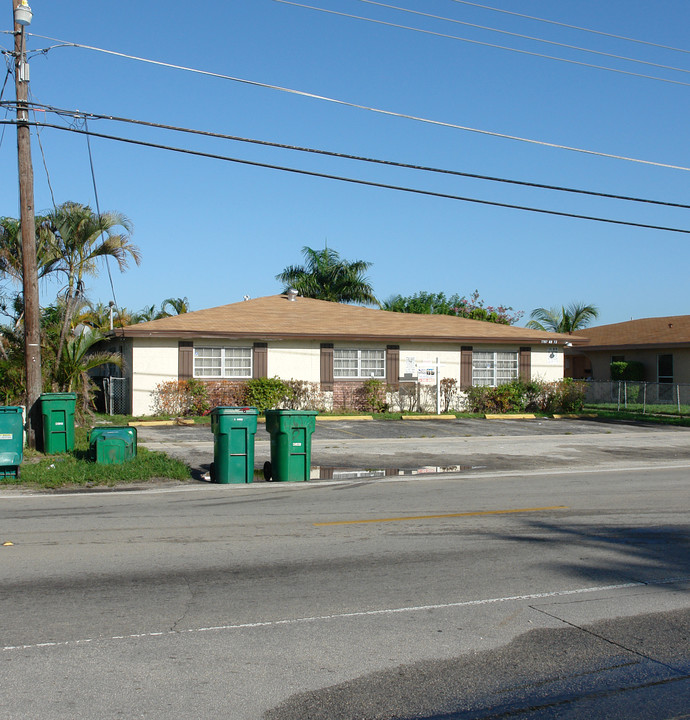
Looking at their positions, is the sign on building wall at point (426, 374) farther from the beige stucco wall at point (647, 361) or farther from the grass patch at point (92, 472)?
the grass patch at point (92, 472)

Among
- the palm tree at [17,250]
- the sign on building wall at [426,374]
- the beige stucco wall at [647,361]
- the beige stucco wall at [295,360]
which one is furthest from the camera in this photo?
the beige stucco wall at [647,361]

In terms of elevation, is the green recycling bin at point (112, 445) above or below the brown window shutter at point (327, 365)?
below

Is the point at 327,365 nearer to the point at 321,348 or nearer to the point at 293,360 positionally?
the point at 321,348

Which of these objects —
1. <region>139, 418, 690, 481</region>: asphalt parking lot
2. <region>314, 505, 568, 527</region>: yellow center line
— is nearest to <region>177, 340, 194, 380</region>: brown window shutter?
<region>139, 418, 690, 481</region>: asphalt parking lot

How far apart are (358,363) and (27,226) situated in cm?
1464

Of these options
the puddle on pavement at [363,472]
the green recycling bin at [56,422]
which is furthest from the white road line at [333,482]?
the green recycling bin at [56,422]

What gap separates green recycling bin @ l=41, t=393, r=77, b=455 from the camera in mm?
15859

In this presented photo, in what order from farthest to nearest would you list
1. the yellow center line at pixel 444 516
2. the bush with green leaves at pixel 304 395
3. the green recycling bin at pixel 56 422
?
the bush with green leaves at pixel 304 395
the green recycling bin at pixel 56 422
the yellow center line at pixel 444 516

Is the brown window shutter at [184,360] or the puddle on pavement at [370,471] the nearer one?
the puddle on pavement at [370,471]

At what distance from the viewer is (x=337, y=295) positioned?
148 feet

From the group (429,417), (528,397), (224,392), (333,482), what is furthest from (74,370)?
(528,397)

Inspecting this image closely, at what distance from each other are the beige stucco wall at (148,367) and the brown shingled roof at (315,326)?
543 mm

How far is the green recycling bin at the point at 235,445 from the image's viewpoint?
12.9m

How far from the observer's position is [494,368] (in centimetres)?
3022
